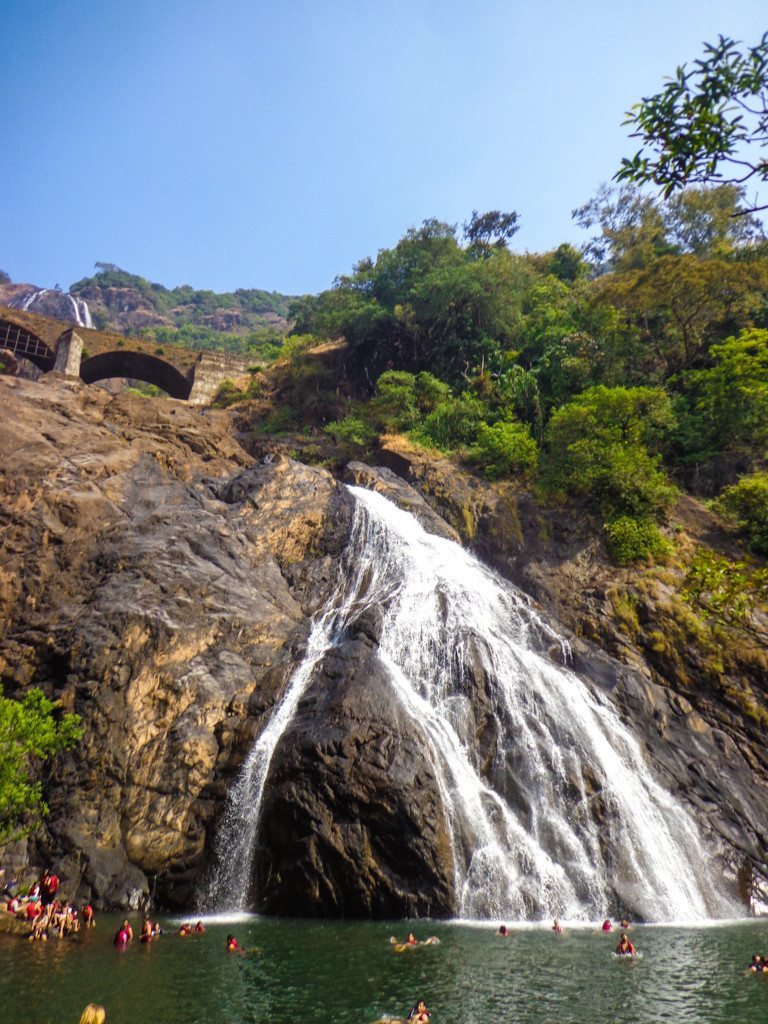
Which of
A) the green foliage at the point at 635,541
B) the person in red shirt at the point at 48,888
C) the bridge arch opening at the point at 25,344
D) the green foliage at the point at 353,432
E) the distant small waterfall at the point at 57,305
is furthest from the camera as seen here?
the distant small waterfall at the point at 57,305

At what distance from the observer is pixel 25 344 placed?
150 ft

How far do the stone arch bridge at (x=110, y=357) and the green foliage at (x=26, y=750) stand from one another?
103ft

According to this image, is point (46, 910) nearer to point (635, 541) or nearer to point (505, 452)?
point (635, 541)

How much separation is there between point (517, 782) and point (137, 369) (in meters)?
42.5

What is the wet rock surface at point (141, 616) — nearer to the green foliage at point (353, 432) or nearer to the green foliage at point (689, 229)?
the green foliage at point (353, 432)

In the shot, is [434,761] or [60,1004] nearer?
[60,1004]

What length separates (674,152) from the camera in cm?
739

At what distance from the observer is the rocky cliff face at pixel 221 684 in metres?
15.8

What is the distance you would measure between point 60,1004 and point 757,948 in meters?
12.7

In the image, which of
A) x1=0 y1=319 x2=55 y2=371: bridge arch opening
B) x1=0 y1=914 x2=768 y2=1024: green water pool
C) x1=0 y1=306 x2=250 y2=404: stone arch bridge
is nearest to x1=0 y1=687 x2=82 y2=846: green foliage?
x1=0 y1=914 x2=768 y2=1024: green water pool

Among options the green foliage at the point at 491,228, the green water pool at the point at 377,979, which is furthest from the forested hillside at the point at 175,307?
the green water pool at the point at 377,979

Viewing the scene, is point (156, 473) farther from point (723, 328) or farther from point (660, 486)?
point (723, 328)

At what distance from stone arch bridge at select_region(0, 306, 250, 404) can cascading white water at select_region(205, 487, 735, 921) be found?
3025cm

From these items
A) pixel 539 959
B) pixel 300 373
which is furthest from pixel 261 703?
pixel 300 373
